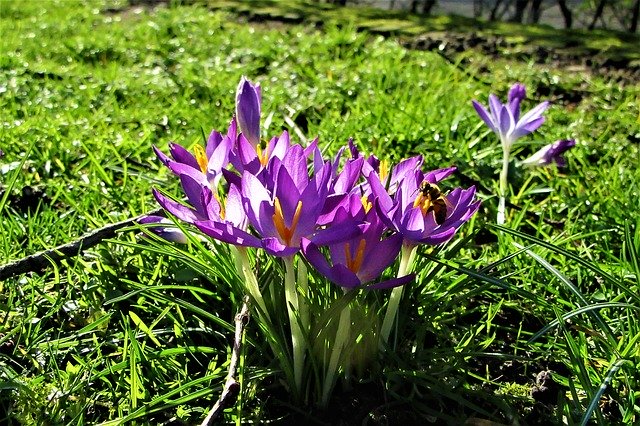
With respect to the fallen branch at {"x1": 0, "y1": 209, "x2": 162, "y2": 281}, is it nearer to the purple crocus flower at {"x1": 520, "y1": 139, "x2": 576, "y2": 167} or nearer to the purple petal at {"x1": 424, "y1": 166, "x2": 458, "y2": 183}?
the purple petal at {"x1": 424, "y1": 166, "x2": 458, "y2": 183}

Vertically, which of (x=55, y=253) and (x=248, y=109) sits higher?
(x=248, y=109)

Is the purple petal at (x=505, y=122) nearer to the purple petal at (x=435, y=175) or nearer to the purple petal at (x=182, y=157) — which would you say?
the purple petal at (x=435, y=175)

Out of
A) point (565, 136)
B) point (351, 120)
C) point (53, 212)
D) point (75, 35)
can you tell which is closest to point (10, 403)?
point (53, 212)

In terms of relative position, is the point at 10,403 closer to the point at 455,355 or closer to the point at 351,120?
the point at 455,355

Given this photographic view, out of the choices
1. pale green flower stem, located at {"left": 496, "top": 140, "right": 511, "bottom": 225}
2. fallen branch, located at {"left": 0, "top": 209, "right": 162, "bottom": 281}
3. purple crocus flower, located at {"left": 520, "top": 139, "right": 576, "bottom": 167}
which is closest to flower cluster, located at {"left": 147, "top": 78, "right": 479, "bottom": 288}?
fallen branch, located at {"left": 0, "top": 209, "right": 162, "bottom": 281}

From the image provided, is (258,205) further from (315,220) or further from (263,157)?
(263,157)

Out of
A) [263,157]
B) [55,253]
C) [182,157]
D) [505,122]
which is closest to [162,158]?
[182,157]
